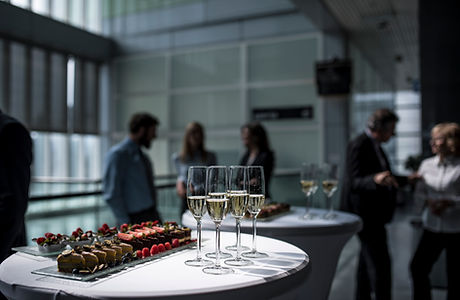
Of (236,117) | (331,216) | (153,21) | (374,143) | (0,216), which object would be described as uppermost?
(153,21)

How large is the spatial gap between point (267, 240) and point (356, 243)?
17.7ft

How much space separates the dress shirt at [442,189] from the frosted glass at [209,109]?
6385mm

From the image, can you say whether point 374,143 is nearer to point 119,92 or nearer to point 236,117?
point 236,117

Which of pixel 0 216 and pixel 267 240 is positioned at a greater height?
pixel 0 216

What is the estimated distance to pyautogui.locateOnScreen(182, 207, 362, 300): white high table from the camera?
2250mm

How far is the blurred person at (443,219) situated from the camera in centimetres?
323

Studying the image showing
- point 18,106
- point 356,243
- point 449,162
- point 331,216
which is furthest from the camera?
point 18,106

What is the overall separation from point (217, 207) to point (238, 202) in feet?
0.37

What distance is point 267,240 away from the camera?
186 centimetres

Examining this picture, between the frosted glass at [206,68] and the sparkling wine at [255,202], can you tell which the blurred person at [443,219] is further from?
the frosted glass at [206,68]

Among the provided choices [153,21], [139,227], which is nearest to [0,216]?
[139,227]

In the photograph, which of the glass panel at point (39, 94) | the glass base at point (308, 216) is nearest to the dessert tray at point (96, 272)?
the glass base at point (308, 216)

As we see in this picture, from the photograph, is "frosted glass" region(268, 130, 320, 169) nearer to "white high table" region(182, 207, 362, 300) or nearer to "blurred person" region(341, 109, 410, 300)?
"blurred person" region(341, 109, 410, 300)

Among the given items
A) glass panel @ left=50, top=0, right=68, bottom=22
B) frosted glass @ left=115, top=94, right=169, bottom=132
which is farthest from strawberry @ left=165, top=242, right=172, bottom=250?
frosted glass @ left=115, top=94, right=169, bottom=132
